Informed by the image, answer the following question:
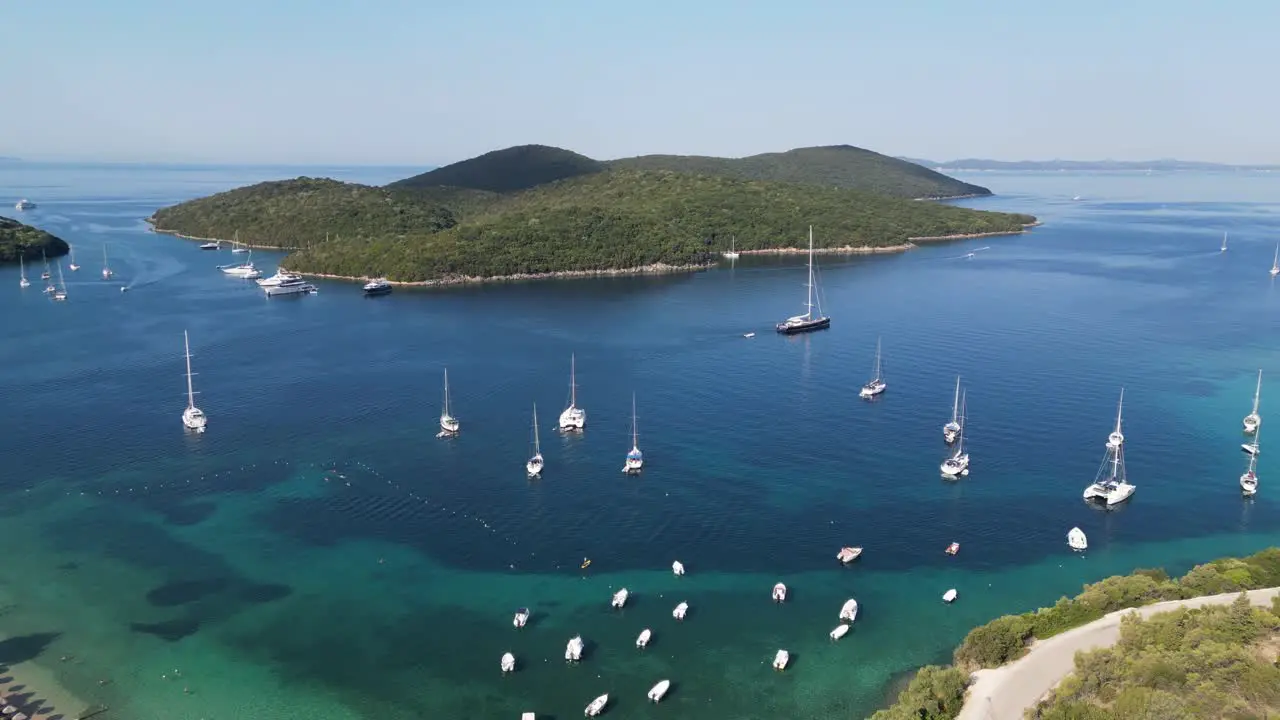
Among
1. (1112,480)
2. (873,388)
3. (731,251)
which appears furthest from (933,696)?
(731,251)

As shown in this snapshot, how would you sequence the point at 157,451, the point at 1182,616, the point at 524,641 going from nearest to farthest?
the point at 1182,616
the point at 524,641
the point at 157,451

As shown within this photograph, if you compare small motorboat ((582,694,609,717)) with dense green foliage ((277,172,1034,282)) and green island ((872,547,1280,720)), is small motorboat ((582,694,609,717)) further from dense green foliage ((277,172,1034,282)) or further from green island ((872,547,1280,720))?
dense green foliage ((277,172,1034,282))

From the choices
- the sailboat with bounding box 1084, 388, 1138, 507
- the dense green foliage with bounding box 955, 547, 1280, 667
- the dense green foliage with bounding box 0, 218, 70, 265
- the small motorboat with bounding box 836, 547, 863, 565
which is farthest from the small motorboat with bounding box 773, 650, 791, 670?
the dense green foliage with bounding box 0, 218, 70, 265

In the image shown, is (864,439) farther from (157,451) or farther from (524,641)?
(157,451)

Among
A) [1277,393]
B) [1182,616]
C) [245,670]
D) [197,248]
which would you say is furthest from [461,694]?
[197,248]

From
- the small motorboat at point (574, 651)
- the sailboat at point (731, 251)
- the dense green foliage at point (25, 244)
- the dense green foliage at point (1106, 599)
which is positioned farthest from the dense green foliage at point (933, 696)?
the dense green foliage at point (25, 244)

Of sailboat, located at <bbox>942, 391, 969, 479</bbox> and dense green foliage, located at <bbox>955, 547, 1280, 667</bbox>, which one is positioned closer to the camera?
dense green foliage, located at <bbox>955, 547, 1280, 667</bbox>
